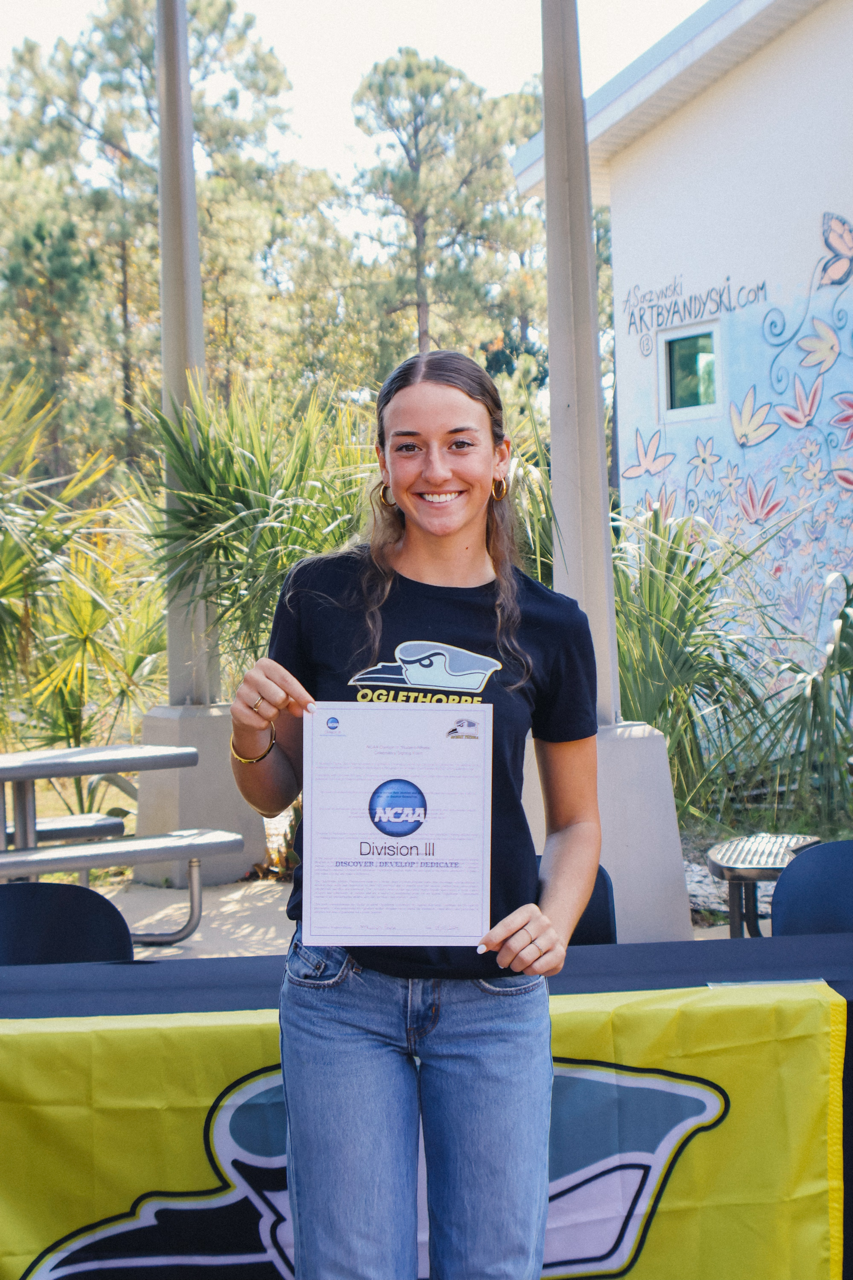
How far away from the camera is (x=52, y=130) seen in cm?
1505

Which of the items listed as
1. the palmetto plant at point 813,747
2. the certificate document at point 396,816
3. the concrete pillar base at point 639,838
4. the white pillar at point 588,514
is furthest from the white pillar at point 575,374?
the certificate document at point 396,816

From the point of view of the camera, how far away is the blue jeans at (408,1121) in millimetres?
1095

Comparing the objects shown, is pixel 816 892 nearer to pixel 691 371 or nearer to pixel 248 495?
pixel 248 495

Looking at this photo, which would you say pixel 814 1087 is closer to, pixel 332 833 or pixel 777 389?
pixel 332 833

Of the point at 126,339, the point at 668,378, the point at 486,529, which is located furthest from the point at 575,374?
the point at 126,339

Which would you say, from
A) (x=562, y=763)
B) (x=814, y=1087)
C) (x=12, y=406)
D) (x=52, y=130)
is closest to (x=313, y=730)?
(x=562, y=763)

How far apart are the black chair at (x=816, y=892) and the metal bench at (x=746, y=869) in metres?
0.59

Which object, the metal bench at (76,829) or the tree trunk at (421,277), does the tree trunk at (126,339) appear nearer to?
the tree trunk at (421,277)

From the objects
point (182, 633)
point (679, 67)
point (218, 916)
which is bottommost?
point (218, 916)

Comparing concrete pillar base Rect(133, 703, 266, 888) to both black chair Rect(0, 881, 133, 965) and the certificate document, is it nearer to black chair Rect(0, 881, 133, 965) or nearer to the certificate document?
black chair Rect(0, 881, 133, 965)

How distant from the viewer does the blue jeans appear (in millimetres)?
1095

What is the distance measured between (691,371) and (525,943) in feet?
22.9

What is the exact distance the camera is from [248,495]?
4785 millimetres

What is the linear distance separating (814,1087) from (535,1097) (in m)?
0.62
